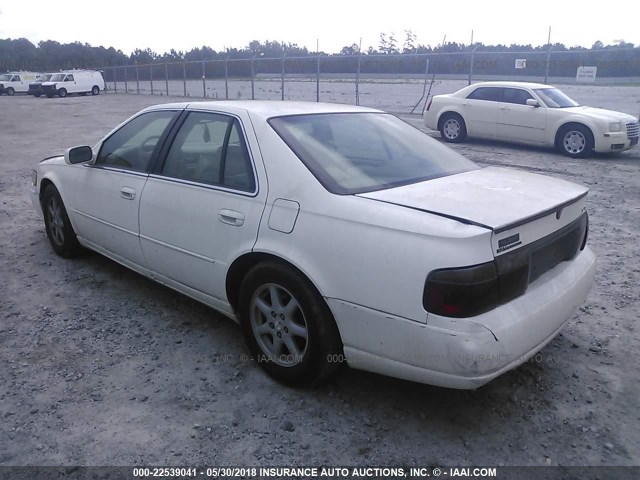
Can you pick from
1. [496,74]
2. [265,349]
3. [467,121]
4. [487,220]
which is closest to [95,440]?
[265,349]

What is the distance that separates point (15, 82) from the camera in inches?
1640

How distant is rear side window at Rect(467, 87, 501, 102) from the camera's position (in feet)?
40.0

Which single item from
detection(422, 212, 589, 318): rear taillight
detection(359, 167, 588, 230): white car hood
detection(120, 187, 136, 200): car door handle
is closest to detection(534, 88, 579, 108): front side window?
→ detection(359, 167, 588, 230): white car hood

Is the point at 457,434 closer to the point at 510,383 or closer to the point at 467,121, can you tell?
the point at 510,383

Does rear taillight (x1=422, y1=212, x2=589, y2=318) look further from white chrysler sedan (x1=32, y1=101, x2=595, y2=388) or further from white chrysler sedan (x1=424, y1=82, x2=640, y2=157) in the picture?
white chrysler sedan (x1=424, y1=82, x2=640, y2=157)

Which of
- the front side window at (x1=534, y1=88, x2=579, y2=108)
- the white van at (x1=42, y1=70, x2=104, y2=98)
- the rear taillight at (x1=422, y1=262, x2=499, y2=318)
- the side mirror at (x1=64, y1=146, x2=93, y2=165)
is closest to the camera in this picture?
the rear taillight at (x1=422, y1=262, x2=499, y2=318)

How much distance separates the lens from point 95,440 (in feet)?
8.45

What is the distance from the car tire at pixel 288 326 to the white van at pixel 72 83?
4016 cm

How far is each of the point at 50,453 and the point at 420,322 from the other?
5.90ft

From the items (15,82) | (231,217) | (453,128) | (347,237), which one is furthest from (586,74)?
(15,82)

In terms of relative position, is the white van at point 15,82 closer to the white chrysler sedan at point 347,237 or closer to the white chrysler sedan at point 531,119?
the white chrysler sedan at point 531,119

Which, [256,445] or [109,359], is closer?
[256,445]

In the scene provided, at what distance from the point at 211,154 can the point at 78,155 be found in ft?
5.02

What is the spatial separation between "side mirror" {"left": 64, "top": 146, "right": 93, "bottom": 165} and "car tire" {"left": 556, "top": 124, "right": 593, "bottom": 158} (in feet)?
31.4
